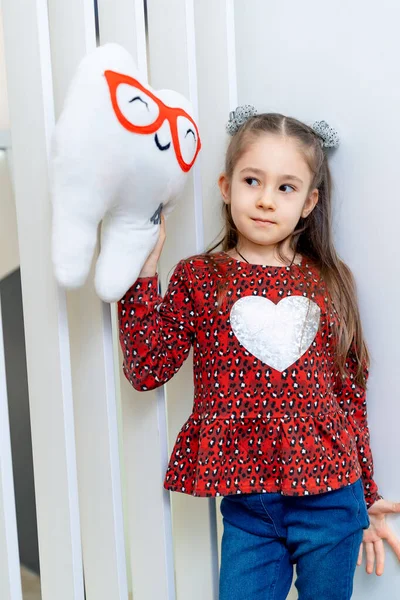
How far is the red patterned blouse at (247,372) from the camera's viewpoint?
92cm

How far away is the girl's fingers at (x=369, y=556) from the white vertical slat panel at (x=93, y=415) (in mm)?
392

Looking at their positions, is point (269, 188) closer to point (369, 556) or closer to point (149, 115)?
point (149, 115)

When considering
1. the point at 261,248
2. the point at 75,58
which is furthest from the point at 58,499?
the point at 75,58

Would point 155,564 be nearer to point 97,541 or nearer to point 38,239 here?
point 97,541

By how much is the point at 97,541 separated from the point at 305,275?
52cm

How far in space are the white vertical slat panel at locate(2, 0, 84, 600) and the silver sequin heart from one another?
0.25 m

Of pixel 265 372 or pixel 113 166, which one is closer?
pixel 113 166

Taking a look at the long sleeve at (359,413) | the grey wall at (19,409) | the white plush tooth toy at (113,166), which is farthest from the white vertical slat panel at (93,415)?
the grey wall at (19,409)

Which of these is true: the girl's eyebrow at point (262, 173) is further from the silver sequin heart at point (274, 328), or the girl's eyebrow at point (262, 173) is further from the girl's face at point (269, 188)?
the silver sequin heart at point (274, 328)

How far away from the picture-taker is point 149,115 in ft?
2.70

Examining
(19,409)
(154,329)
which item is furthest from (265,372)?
(19,409)

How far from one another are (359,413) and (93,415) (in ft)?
1.37

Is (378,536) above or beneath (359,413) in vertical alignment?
beneath

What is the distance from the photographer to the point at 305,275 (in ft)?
3.26
